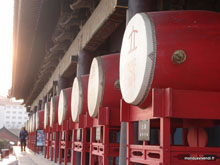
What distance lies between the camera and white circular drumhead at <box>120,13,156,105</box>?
11.2ft

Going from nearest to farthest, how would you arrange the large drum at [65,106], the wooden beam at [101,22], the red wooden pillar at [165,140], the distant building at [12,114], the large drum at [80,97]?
the red wooden pillar at [165,140] → the wooden beam at [101,22] → the large drum at [80,97] → the large drum at [65,106] → the distant building at [12,114]

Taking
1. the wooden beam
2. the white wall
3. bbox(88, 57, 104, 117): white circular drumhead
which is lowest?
the white wall

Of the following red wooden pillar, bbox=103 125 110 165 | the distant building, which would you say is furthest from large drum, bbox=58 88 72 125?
the distant building

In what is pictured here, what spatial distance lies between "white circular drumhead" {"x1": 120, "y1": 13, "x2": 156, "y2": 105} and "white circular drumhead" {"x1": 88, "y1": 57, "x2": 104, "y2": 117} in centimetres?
153

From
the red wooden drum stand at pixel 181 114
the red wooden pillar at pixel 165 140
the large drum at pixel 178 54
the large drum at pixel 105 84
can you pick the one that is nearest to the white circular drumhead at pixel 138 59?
the large drum at pixel 178 54

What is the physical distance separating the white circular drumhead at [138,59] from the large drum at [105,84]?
151cm

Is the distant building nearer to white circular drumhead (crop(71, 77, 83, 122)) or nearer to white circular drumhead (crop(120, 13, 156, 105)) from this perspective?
white circular drumhead (crop(71, 77, 83, 122))

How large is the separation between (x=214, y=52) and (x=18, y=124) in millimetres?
111814

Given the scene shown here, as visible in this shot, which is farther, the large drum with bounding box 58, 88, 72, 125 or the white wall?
the white wall

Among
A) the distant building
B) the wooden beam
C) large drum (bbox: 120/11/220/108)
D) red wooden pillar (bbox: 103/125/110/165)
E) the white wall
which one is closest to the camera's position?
large drum (bbox: 120/11/220/108)

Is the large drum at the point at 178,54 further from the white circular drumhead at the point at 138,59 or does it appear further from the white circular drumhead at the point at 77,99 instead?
the white circular drumhead at the point at 77,99

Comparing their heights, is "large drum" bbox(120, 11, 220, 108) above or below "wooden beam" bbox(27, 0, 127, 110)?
below

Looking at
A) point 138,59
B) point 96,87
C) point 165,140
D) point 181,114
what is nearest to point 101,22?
point 96,87

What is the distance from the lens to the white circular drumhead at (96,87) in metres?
5.66
